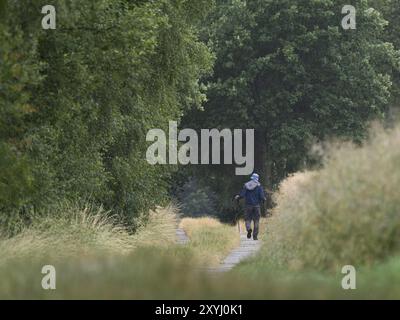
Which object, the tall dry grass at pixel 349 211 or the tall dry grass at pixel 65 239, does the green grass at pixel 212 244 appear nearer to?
the tall dry grass at pixel 65 239

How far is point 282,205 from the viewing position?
1831cm

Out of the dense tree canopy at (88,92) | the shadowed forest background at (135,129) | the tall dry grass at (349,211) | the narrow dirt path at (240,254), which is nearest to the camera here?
the tall dry grass at (349,211)

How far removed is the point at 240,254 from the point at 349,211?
32.6ft

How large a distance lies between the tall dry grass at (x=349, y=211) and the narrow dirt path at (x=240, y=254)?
9.51 ft

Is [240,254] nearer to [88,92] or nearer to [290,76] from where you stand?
[88,92]

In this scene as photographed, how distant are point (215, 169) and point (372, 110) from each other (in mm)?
8029

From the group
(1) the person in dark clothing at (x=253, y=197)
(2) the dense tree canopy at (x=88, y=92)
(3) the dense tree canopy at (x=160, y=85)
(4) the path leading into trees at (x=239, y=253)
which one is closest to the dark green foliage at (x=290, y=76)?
(3) the dense tree canopy at (x=160, y=85)

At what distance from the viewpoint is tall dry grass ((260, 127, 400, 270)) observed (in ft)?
45.9

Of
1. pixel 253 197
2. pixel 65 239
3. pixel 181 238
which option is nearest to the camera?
pixel 65 239

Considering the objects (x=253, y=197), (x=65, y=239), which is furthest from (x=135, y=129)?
(x=65, y=239)

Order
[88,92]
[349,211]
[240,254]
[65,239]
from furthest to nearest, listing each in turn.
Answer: [240,254], [88,92], [65,239], [349,211]

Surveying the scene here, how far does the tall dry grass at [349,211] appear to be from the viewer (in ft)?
45.9

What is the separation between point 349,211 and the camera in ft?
46.9
